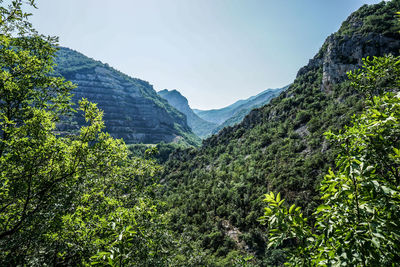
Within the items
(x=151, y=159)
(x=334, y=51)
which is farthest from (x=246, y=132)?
(x=151, y=159)

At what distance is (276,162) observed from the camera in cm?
4106

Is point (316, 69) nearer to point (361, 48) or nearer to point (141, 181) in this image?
point (361, 48)

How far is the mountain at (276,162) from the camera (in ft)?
99.8

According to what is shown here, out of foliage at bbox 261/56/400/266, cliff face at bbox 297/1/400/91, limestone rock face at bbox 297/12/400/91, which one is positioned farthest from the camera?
cliff face at bbox 297/1/400/91

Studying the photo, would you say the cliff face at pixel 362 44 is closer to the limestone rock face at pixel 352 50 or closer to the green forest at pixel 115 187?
the limestone rock face at pixel 352 50

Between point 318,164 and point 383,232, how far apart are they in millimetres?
36002

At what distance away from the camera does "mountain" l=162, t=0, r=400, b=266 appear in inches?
1197

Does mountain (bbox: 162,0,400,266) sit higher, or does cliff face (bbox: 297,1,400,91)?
cliff face (bbox: 297,1,400,91)

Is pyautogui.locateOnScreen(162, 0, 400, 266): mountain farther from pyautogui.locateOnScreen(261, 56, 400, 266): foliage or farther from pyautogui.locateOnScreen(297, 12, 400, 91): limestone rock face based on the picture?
pyautogui.locateOnScreen(261, 56, 400, 266): foliage

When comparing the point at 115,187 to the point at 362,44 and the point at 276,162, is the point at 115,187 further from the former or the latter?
the point at 362,44

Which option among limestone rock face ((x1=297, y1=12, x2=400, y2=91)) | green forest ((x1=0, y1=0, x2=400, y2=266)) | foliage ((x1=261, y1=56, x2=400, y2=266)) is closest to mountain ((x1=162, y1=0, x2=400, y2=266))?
limestone rock face ((x1=297, y1=12, x2=400, y2=91))

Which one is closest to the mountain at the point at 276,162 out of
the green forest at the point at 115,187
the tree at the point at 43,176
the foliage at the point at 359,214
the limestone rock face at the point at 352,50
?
the limestone rock face at the point at 352,50

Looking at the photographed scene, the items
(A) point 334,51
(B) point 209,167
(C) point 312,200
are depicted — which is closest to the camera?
(C) point 312,200

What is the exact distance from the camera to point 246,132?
6919 centimetres
